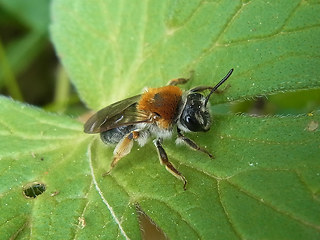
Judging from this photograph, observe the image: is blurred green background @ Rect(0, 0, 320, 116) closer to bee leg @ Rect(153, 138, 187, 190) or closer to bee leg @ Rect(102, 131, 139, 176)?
bee leg @ Rect(102, 131, 139, 176)

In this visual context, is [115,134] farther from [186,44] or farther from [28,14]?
[28,14]

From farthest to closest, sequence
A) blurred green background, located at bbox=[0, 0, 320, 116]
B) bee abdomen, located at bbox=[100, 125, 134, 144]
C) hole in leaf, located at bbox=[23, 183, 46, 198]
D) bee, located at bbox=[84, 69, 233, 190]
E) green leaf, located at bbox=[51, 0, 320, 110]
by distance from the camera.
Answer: blurred green background, located at bbox=[0, 0, 320, 116] → bee abdomen, located at bbox=[100, 125, 134, 144] → hole in leaf, located at bbox=[23, 183, 46, 198] → bee, located at bbox=[84, 69, 233, 190] → green leaf, located at bbox=[51, 0, 320, 110]

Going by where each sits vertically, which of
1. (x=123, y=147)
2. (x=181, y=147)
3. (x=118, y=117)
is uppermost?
(x=118, y=117)

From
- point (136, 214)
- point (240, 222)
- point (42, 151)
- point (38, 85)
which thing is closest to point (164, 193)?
point (136, 214)

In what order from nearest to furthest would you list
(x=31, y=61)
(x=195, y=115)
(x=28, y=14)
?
(x=195, y=115) → (x=28, y=14) → (x=31, y=61)

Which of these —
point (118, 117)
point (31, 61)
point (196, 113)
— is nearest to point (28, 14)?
point (31, 61)

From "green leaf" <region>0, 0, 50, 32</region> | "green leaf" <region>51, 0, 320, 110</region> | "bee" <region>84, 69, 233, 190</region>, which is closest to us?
"green leaf" <region>51, 0, 320, 110</region>

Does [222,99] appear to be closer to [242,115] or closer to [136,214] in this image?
[242,115]

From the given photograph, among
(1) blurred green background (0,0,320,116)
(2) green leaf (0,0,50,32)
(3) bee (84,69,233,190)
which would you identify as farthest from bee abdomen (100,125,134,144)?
(2) green leaf (0,0,50,32)
